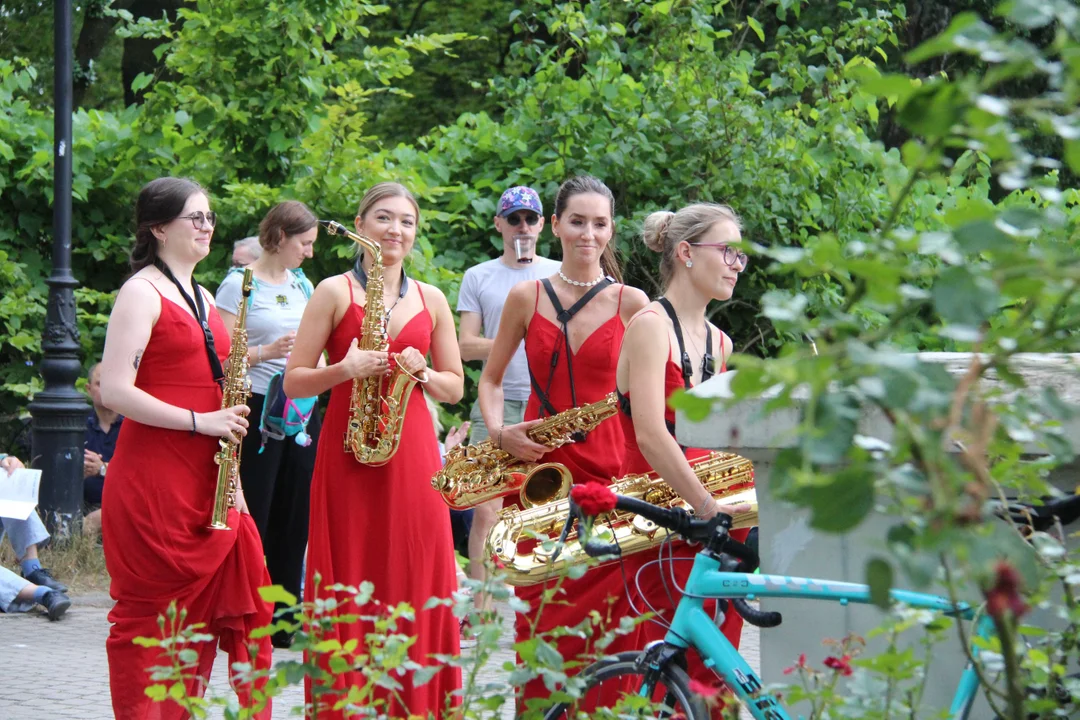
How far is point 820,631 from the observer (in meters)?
3.17

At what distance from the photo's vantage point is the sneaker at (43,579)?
766cm

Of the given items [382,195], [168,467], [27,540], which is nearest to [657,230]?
[382,195]

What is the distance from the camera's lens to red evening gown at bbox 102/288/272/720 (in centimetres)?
454

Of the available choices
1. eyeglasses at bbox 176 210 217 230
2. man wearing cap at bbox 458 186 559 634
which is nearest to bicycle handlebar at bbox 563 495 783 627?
eyeglasses at bbox 176 210 217 230

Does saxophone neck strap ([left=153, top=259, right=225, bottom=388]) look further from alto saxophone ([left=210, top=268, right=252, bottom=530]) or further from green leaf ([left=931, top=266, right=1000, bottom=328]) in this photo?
green leaf ([left=931, top=266, right=1000, bottom=328])

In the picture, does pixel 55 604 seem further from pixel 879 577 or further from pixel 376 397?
pixel 879 577

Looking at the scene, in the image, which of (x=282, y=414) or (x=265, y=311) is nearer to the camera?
(x=282, y=414)

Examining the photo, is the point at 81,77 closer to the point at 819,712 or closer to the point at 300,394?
the point at 300,394

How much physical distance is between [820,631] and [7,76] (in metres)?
8.25

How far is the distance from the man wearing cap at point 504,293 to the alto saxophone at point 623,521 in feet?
10.3

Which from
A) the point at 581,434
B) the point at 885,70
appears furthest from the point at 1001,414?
the point at 885,70

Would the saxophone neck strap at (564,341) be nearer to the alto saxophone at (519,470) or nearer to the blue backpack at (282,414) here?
the alto saxophone at (519,470)

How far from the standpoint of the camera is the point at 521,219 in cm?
761

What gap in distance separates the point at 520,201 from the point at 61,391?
328 centimetres
